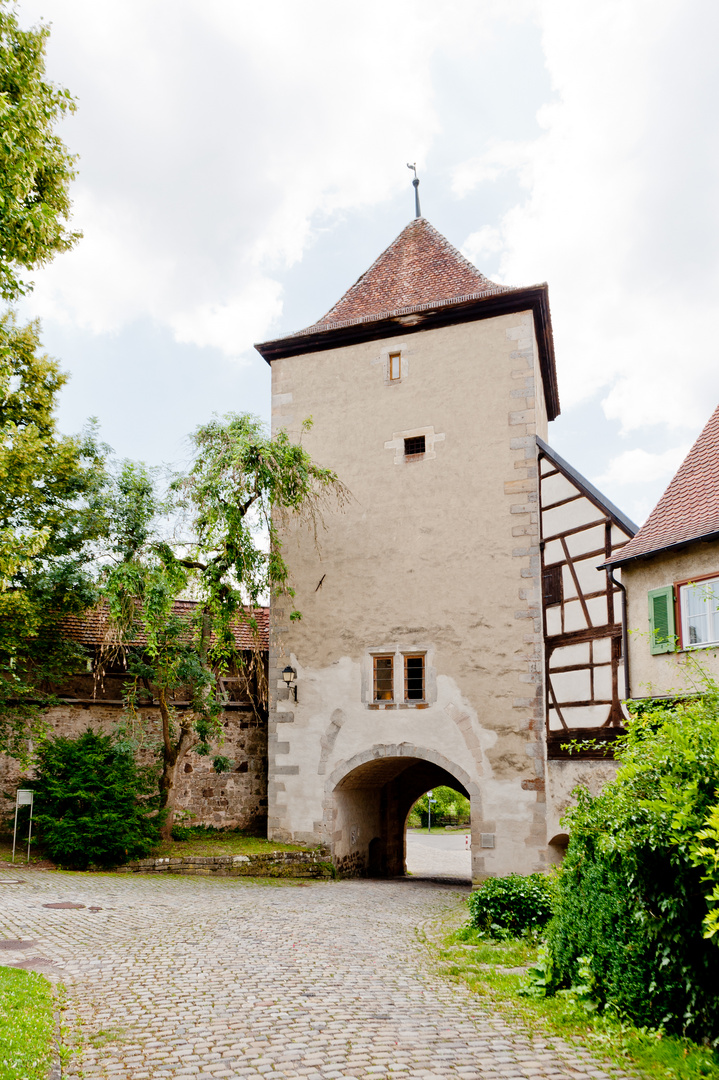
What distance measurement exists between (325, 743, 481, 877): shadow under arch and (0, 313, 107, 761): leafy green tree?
524cm

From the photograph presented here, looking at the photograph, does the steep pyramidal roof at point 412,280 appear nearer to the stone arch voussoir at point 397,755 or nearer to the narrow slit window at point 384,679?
the narrow slit window at point 384,679

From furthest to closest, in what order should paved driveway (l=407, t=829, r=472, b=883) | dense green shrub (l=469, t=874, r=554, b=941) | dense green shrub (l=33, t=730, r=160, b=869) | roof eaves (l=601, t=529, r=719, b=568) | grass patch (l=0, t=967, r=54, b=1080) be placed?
paved driveway (l=407, t=829, r=472, b=883), dense green shrub (l=33, t=730, r=160, b=869), roof eaves (l=601, t=529, r=719, b=568), dense green shrub (l=469, t=874, r=554, b=941), grass patch (l=0, t=967, r=54, b=1080)

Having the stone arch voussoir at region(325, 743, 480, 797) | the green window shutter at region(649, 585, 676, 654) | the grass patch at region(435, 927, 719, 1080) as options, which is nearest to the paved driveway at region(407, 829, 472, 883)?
the stone arch voussoir at region(325, 743, 480, 797)

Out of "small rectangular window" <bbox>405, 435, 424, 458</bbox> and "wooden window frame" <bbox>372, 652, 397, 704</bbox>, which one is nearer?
"wooden window frame" <bbox>372, 652, 397, 704</bbox>

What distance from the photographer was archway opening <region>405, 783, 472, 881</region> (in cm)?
1881

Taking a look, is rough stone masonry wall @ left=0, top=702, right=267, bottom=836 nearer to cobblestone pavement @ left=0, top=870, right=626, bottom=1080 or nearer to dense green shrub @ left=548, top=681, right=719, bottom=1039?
cobblestone pavement @ left=0, top=870, right=626, bottom=1080

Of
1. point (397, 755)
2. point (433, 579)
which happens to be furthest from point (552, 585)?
point (397, 755)

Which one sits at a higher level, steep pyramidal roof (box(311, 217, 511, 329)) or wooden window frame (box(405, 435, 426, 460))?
steep pyramidal roof (box(311, 217, 511, 329))

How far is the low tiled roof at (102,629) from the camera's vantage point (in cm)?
1497

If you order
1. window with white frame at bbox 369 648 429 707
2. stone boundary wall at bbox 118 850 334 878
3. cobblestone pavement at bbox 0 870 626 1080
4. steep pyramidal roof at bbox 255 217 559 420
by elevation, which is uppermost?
steep pyramidal roof at bbox 255 217 559 420

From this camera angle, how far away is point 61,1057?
4355 mm

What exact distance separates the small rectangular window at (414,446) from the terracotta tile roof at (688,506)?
4614mm

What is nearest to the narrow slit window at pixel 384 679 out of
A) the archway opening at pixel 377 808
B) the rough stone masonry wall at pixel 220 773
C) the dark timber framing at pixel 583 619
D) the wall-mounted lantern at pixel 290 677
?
the archway opening at pixel 377 808

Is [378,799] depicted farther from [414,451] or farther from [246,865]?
[414,451]
